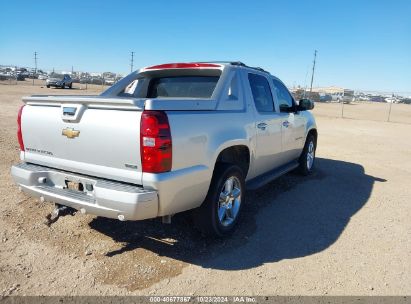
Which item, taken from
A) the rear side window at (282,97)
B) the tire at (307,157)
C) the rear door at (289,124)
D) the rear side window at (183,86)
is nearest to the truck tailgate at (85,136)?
the rear side window at (183,86)

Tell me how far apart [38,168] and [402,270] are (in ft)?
12.7

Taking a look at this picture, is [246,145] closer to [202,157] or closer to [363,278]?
[202,157]

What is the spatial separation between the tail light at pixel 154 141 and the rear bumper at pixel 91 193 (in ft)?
0.77

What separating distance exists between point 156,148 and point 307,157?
462 cm

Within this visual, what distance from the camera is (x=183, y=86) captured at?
4871mm

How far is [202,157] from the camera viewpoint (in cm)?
356

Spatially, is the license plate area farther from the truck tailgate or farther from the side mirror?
the side mirror

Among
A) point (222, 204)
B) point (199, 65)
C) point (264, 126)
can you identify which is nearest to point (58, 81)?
point (199, 65)

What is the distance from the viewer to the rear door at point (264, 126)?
4785mm

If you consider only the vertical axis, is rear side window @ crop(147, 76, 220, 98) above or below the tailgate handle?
above

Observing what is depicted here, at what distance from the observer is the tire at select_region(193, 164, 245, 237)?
386 cm

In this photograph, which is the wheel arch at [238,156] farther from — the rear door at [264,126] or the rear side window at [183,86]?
the rear side window at [183,86]

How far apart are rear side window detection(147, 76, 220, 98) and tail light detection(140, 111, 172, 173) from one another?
5.35 ft

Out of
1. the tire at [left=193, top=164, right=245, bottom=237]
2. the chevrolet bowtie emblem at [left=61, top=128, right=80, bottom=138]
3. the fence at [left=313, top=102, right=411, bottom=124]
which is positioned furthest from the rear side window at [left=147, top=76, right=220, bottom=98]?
the fence at [left=313, top=102, right=411, bottom=124]
